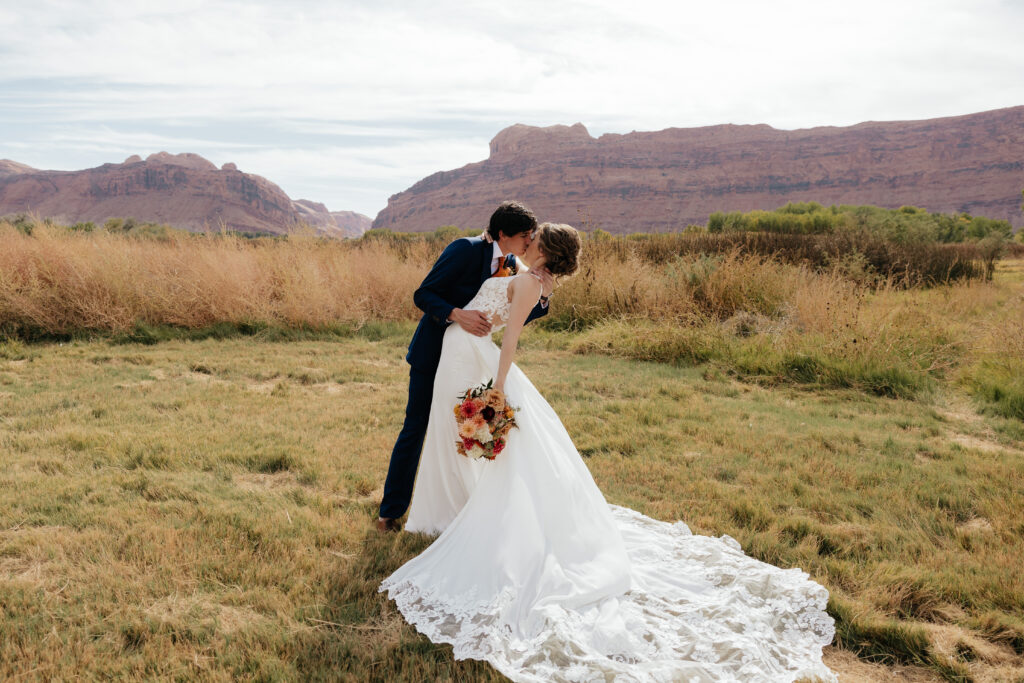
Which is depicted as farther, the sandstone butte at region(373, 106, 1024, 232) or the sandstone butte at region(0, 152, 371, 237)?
the sandstone butte at region(0, 152, 371, 237)

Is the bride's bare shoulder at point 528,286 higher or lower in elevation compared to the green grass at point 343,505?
higher

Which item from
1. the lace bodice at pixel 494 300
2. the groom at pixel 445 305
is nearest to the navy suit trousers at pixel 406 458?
the groom at pixel 445 305

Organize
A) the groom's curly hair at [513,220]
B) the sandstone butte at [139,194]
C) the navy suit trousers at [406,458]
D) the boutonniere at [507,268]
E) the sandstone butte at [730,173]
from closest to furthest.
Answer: the groom's curly hair at [513,220] < the boutonniere at [507,268] < the navy suit trousers at [406,458] < the sandstone butte at [730,173] < the sandstone butte at [139,194]

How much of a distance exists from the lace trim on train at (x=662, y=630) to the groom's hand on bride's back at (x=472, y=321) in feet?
4.62

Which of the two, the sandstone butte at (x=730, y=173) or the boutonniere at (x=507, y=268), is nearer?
the boutonniere at (x=507, y=268)

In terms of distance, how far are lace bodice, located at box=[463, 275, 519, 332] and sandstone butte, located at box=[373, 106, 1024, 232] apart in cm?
11263

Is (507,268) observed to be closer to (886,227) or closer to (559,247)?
(559,247)

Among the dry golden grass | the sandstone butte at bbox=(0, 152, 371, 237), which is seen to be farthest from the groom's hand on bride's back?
the sandstone butte at bbox=(0, 152, 371, 237)

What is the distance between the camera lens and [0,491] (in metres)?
4.08

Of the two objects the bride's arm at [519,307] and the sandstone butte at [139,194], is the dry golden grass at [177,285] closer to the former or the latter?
the bride's arm at [519,307]

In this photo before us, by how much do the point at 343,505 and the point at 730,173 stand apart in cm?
16365

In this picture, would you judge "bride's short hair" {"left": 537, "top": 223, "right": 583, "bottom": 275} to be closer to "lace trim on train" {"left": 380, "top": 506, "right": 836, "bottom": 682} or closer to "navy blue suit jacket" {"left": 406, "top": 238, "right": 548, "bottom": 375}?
"navy blue suit jacket" {"left": 406, "top": 238, "right": 548, "bottom": 375}

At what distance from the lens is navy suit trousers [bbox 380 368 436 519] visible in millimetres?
3877

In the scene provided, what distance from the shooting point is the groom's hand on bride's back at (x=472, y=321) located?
348 centimetres
